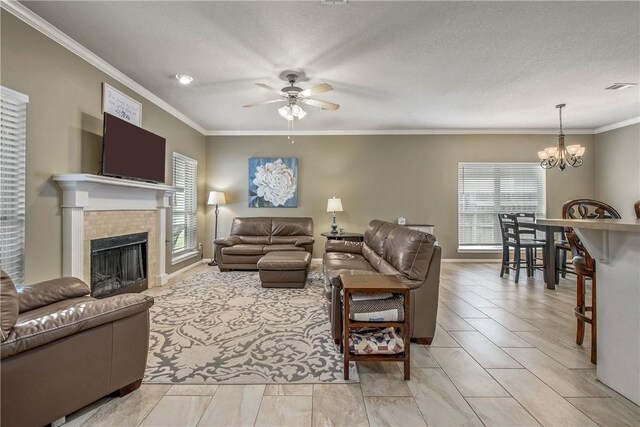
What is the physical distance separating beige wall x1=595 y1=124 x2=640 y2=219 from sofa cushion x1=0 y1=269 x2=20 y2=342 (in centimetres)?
788

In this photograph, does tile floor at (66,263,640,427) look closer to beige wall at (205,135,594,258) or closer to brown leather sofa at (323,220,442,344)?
brown leather sofa at (323,220,442,344)

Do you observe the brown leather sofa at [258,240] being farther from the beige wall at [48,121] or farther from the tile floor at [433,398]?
the tile floor at [433,398]

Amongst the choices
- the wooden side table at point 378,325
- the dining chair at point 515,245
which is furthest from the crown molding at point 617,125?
the wooden side table at point 378,325

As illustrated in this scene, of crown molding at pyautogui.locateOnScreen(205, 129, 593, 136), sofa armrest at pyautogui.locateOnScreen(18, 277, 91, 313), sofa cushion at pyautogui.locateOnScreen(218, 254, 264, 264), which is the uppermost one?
crown molding at pyautogui.locateOnScreen(205, 129, 593, 136)

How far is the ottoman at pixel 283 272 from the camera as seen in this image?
391 centimetres

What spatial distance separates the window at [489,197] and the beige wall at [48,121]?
616cm

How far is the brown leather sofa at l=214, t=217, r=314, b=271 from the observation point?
4.93m

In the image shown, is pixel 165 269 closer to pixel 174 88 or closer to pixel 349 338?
pixel 174 88

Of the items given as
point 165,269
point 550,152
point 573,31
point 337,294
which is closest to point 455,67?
point 573,31

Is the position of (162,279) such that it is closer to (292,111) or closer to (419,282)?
(292,111)

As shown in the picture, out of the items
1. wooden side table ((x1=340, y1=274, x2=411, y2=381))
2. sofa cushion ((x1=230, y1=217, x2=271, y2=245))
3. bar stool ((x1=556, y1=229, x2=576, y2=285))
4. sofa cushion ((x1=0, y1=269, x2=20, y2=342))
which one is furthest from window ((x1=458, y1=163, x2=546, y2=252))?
sofa cushion ((x1=0, y1=269, x2=20, y2=342))

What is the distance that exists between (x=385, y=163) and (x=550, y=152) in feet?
8.91

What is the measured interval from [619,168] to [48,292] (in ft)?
27.4

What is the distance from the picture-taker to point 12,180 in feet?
7.43
